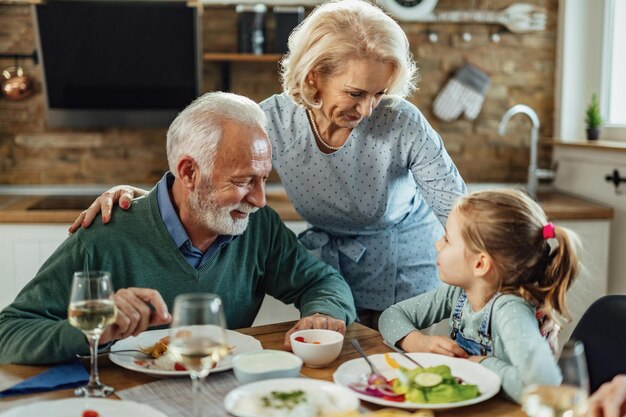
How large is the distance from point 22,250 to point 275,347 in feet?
6.21

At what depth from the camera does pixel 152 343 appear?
164 cm

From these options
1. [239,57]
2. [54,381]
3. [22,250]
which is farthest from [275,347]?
[239,57]

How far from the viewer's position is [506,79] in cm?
401

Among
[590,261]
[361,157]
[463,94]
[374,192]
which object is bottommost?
[590,261]

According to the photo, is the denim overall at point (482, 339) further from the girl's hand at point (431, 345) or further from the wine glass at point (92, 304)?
the wine glass at point (92, 304)

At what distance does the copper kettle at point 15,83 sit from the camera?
12.1 ft

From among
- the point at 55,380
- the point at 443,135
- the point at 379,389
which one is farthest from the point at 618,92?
the point at 55,380

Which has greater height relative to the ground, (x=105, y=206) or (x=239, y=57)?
(x=239, y=57)

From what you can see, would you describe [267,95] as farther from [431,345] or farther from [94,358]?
[94,358]

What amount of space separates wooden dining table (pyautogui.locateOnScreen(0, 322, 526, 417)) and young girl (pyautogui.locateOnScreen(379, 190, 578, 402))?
0.30 feet

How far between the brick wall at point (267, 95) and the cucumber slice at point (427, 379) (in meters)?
2.61

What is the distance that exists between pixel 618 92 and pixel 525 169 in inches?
22.8

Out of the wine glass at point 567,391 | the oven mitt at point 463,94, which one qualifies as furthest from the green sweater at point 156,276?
the oven mitt at point 463,94

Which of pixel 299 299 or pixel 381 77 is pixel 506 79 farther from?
pixel 299 299
